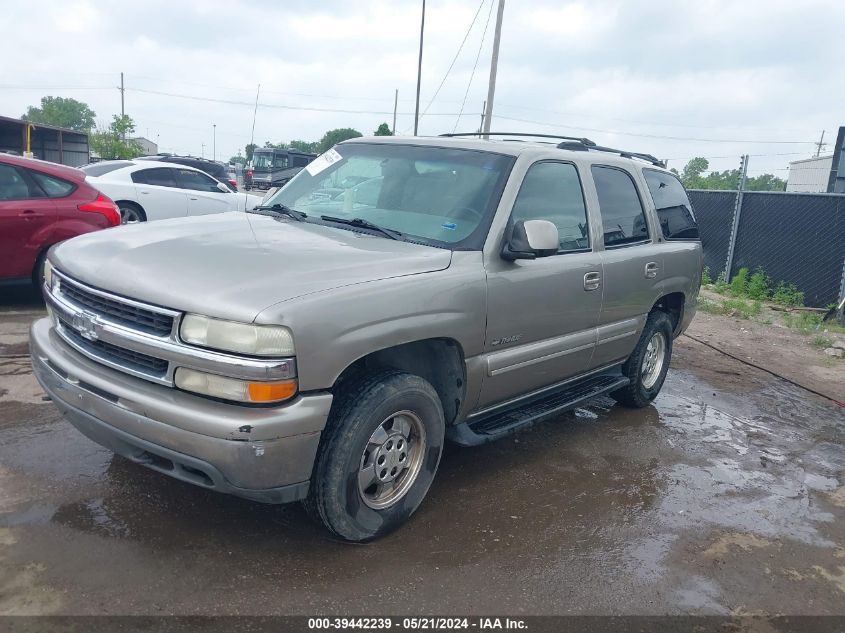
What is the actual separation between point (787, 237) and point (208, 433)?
1197 cm

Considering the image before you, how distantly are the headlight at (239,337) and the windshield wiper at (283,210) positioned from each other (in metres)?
1.52

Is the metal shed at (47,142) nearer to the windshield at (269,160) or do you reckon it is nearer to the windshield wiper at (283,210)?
the windshield at (269,160)

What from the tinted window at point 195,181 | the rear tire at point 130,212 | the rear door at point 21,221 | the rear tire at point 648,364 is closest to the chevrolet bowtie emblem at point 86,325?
the rear tire at point 648,364

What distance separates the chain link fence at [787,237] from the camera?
37.6 ft

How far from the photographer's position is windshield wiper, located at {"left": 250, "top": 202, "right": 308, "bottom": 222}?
422 centimetres

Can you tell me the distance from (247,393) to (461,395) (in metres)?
1.31

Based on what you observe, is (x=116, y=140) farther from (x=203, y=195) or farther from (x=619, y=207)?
(x=619, y=207)

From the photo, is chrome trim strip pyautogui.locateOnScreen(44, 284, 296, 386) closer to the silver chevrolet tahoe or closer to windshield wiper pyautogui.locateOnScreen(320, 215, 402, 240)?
the silver chevrolet tahoe

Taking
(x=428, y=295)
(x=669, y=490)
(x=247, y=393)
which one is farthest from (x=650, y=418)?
(x=247, y=393)

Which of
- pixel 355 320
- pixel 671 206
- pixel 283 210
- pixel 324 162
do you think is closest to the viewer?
pixel 355 320

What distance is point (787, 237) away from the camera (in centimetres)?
1225

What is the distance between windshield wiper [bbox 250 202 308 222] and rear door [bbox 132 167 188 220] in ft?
24.9

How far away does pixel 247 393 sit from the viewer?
2770 mm

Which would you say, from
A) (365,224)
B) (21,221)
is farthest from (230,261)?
(21,221)
